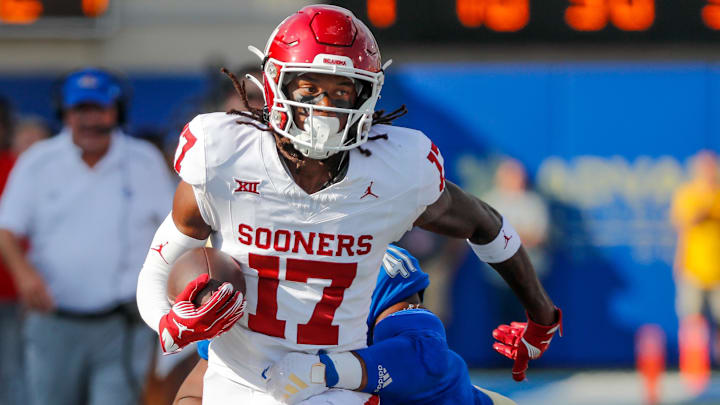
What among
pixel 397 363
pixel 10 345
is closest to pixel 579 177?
pixel 10 345

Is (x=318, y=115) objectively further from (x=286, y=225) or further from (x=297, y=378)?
(x=297, y=378)

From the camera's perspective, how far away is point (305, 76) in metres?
3.00

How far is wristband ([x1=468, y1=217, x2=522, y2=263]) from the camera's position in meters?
3.34

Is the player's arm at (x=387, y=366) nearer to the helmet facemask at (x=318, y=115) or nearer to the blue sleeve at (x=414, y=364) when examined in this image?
the blue sleeve at (x=414, y=364)

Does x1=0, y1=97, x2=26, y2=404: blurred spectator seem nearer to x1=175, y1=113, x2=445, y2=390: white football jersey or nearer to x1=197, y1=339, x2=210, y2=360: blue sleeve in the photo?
x1=197, y1=339, x2=210, y2=360: blue sleeve

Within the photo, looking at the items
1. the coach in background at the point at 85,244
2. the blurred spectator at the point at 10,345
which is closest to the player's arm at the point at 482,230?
the coach in background at the point at 85,244

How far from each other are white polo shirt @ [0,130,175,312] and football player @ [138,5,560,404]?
91.2 inches

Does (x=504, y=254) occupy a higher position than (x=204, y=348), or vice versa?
(x=504, y=254)

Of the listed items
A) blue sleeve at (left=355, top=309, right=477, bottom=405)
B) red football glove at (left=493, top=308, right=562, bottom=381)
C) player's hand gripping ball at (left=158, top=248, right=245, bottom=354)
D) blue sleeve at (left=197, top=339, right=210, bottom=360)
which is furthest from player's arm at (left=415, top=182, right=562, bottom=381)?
blue sleeve at (left=197, top=339, right=210, bottom=360)

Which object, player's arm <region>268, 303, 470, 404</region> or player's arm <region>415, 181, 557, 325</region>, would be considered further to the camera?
player's arm <region>415, 181, 557, 325</region>

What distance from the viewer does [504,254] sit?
132 inches

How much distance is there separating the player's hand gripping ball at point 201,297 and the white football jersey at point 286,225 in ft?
0.31

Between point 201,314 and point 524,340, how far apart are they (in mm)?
1127

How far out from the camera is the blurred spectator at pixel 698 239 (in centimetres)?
908
